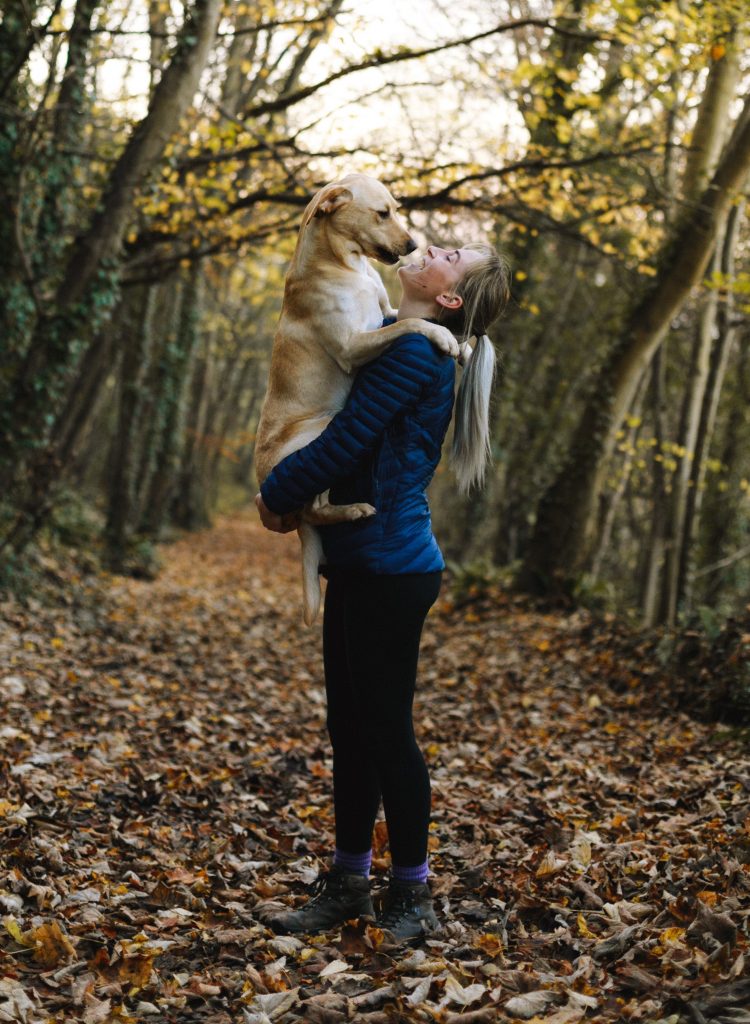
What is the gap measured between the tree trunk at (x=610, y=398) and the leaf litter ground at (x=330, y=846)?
8.56ft

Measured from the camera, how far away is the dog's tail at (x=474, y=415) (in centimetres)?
343

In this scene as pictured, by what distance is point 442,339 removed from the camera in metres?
3.18

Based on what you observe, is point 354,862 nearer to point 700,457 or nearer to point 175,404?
point 700,457

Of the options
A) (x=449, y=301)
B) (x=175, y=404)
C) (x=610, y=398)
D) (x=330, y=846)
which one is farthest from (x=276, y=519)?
(x=175, y=404)

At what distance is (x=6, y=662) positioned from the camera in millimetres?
7336

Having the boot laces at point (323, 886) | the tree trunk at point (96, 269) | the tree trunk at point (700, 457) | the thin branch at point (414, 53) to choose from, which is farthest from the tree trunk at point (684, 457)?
the boot laces at point (323, 886)

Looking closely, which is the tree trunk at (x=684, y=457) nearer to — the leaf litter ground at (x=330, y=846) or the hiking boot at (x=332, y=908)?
the leaf litter ground at (x=330, y=846)

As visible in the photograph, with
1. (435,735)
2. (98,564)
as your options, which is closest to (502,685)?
(435,735)

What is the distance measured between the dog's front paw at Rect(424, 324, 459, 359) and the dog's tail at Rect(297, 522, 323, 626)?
779 millimetres

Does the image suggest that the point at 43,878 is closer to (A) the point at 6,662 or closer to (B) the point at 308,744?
(B) the point at 308,744

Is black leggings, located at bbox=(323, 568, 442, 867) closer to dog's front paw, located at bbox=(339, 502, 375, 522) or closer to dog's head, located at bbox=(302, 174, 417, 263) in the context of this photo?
dog's front paw, located at bbox=(339, 502, 375, 522)

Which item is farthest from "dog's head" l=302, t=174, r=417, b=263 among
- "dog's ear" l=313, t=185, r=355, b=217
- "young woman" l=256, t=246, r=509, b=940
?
"young woman" l=256, t=246, r=509, b=940

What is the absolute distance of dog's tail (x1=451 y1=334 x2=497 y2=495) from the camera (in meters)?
3.43

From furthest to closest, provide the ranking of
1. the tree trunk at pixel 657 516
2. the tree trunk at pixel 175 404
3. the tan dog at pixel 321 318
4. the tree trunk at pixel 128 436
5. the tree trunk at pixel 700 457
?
the tree trunk at pixel 175 404
the tree trunk at pixel 128 436
the tree trunk at pixel 657 516
the tree trunk at pixel 700 457
the tan dog at pixel 321 318
